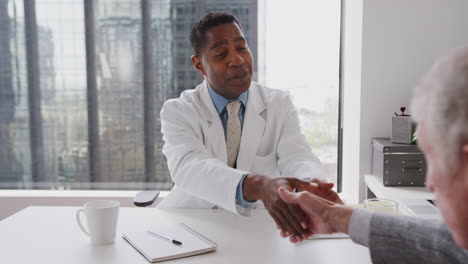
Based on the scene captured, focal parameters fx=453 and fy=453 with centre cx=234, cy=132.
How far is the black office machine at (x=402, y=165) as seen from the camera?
229 cm

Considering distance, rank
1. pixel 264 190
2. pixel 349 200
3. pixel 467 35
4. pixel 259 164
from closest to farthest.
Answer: pixel 264 190
pixel 259 164
pixel 467 35
pixel 349 200

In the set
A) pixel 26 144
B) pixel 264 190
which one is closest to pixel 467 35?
pixel 264 190

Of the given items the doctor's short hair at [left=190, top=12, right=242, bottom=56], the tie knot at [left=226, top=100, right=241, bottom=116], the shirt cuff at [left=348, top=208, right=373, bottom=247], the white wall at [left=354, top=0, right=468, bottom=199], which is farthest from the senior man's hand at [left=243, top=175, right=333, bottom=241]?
the white wall at [left=354, top=0, right=468, bottom=199]

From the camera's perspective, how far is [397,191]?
2.21 meters

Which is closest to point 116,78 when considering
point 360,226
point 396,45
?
point 396,45

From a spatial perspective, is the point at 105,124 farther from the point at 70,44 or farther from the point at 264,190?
the point at 264,190

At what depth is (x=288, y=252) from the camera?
1.18m

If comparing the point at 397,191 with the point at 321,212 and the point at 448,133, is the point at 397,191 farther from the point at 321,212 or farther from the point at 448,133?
the point at 448,133

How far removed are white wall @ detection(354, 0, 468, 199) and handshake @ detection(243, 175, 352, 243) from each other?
1271mm

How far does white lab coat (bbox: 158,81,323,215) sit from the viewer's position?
179 cm

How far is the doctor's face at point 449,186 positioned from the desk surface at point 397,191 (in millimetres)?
1478

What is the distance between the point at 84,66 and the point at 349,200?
199 centimetres

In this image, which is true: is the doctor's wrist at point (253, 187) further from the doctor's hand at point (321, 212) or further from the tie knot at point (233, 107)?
the tie knot at point (233, 107)

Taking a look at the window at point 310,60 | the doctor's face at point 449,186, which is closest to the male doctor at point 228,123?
the window at point 310,60
